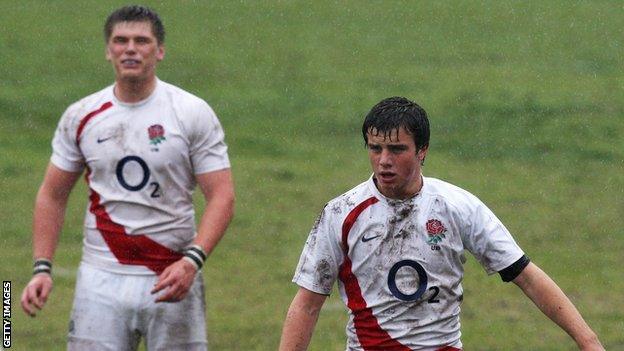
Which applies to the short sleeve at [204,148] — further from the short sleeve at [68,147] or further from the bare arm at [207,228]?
the short sleeve at [68,147]

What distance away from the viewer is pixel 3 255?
1892 centimetres

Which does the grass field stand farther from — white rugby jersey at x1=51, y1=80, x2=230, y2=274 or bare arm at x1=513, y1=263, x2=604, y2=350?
bare arm at x1=513, y1=263, x2=604, y2=350

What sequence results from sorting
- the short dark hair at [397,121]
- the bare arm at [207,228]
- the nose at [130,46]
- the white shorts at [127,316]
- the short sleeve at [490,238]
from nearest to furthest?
the short dark hair at [397,121]
the short sleeve at [490,238]
the bare arm at [207,228]
the nose at [130,46]
the white shorts at [127,316]

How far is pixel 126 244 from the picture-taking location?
9.77 meters

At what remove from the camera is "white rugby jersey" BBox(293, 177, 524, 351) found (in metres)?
8.81

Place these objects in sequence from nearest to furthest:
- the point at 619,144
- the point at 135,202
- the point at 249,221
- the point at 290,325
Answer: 1. the point at 290,325
2. the point at 135,202
3. the point at 249,221
4. the point at 619,144

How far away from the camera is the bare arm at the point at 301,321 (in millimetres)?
8805

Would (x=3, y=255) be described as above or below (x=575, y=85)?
below

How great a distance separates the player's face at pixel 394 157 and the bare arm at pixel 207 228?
3.95ft

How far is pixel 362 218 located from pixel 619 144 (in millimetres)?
16572

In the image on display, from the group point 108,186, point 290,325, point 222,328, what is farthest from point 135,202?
point 222,328

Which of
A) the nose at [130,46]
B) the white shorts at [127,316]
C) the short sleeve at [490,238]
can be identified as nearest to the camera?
the short sleeve at [490,238]

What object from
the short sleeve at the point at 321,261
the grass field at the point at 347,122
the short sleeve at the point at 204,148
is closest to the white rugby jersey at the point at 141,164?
the short sleeve at the point at 204,148

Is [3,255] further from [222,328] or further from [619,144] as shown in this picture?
[619,144]
